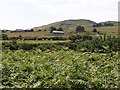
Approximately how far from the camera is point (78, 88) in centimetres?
1416

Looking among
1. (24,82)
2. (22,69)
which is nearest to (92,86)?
(24,82)

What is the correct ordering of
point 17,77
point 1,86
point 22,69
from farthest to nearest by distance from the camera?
point 22,69, point 17,77, point 1,86

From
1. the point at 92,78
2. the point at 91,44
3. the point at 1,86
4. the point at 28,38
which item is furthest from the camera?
the point at 28,38

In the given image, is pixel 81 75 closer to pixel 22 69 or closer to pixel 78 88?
pixel 78 88

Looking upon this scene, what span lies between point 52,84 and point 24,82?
5.54 feet

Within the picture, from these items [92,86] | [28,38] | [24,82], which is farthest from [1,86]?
[28,38]

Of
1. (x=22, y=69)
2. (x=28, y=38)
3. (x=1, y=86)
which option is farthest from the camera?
(x=28, y=38)

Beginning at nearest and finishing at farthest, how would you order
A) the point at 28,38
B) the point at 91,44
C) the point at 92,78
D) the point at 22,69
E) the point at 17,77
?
the point at 92,78
the point at 17,77
the point at 22,69
the point at 91,44
the point at 28,38

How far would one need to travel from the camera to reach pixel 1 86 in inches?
550

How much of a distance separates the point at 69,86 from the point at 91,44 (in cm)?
4752

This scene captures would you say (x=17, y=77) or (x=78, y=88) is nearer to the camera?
(x=78, y=88)

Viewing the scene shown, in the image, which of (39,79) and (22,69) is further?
(22,69)

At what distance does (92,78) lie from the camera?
15094 mm

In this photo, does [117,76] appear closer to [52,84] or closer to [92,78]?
[92,78]
